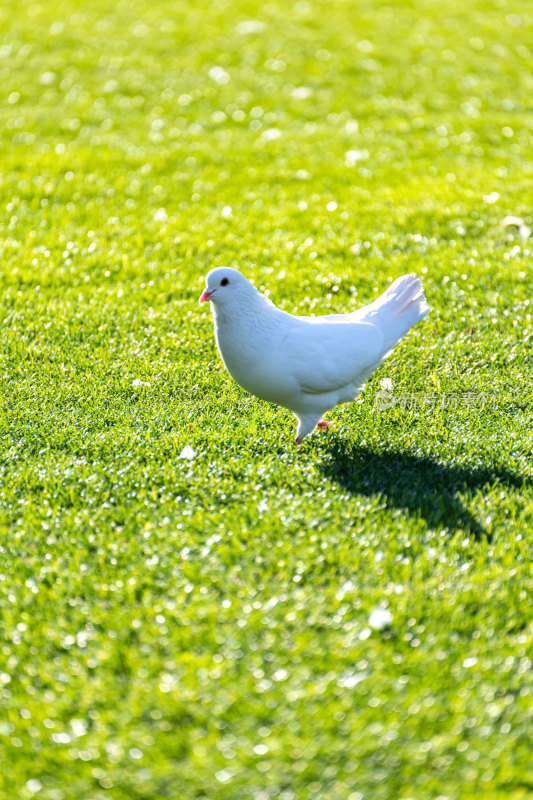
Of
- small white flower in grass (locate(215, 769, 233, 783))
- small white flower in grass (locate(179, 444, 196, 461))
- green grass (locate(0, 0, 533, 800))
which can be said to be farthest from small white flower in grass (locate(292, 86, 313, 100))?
small white flower in grass (locate(215, 769, 233, 783))

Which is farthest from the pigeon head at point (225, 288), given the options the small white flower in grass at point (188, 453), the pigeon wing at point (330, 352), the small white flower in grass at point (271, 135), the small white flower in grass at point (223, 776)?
the small white flower in grass at point (271, 135)

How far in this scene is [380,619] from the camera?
3.01 m

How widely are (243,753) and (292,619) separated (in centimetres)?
58

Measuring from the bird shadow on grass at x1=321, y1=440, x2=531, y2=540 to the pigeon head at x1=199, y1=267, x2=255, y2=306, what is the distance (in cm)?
89

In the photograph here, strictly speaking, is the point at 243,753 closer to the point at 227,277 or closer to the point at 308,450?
the point at 308,450

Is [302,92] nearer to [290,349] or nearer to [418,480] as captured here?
[290,349]

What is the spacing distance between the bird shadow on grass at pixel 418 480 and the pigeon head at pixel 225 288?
35.0 inches

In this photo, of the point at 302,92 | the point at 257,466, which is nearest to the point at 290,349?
the point at 257,466

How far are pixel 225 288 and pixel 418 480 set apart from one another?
1.24m

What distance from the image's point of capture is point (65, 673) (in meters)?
2.84

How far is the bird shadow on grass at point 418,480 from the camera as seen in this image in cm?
360

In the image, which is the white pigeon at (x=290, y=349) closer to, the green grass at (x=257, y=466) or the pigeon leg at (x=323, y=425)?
the pigeon leg at (x=323, y=425)

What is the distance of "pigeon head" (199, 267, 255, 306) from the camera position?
381 centimetres

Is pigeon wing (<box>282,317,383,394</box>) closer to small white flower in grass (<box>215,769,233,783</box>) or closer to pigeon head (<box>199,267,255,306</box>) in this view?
pigeon head (<box>199,267,255,306</box>)
